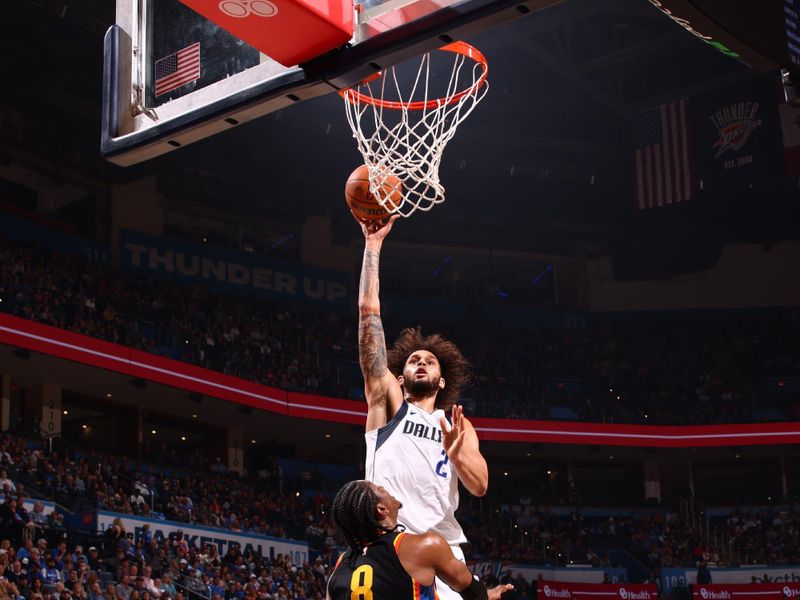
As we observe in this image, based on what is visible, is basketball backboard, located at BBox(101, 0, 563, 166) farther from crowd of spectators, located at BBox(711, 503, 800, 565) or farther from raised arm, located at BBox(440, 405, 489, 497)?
crowd of spectators, located at BBox(711, 503, 800, 565)

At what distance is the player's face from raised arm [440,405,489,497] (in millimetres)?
445

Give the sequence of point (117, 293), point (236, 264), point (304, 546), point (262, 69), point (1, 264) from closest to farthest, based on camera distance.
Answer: point (262, 69) < point (1, 264) < point (304, 546) < point (117, 293) < point (236, 264)

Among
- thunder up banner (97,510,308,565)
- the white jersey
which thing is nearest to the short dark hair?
the white jersey

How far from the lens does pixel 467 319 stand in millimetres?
31016

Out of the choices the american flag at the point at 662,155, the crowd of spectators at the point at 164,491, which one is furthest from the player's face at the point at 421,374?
the american flag at the point at 662,155

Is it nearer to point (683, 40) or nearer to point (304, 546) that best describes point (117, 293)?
point (304, 546)

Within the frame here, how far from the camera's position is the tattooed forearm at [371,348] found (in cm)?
596

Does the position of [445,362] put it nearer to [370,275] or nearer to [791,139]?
[370,275]

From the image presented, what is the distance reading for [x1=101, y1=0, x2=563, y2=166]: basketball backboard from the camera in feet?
15.1

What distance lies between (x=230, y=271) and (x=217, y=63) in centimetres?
2304

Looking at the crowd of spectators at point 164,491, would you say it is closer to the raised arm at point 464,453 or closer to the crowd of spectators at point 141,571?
the crowd of spectators at point 141,571

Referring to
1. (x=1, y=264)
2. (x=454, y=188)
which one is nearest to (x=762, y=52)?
(x=1, y=264)

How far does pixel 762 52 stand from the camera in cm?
525

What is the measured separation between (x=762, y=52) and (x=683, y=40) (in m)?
18.4
